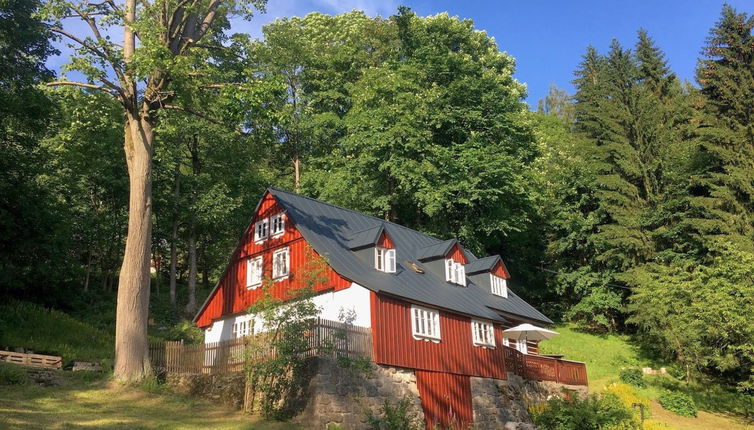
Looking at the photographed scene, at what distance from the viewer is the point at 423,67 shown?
139 ft

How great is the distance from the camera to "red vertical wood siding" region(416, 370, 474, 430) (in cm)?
2261

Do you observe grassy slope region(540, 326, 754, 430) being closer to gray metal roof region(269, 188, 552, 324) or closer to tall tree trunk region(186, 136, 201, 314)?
gray metal roof region(269, 188, 552, 324)

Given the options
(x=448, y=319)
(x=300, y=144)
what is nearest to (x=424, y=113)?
(x=300, y=144)

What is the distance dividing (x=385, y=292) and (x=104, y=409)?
9.81 meters

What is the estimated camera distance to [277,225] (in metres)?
26.4

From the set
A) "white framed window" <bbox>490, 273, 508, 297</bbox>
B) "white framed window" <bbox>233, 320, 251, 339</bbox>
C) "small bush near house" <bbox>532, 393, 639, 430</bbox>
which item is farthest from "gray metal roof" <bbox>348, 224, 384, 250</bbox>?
"small bush near house" <bbox>532, 393, 639, 430</bbox>

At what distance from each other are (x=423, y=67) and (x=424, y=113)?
5202 millimetres

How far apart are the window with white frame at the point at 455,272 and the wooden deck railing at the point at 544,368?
374 cm

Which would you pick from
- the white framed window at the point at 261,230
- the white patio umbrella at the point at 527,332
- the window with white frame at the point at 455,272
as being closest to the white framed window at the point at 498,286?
the white patio umbrella at the point at 527,332

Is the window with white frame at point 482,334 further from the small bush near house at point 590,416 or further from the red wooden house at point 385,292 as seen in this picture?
the small bush near house at point 590,416

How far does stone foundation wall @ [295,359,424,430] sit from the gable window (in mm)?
4966

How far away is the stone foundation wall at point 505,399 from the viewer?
83.2 ft

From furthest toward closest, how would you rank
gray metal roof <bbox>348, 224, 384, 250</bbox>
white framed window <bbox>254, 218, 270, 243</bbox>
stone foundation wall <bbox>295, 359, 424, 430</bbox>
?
white framed window <bbox>254, 218, 270, 243</bbox> < gray metal roof <bbox>348, 224, 384, 250</bbox> < stone foundation wall <bbox>295, 359, 424, 430</bbox>

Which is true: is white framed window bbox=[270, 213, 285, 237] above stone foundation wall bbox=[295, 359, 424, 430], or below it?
above
